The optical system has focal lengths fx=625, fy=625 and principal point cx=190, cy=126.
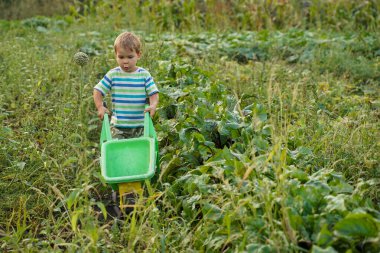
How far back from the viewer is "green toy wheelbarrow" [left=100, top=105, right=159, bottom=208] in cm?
365

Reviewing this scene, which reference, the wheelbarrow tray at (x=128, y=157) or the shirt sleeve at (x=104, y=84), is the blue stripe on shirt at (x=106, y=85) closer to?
the shirt sleeve at (x=104, y=84)

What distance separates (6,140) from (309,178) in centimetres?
231

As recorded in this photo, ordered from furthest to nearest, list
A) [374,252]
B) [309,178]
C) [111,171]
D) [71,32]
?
[71,32]
[111,171]
[309,178]
[374,252]

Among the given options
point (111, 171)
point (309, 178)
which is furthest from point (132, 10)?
point (309, 178)

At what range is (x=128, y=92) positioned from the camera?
14.3ft

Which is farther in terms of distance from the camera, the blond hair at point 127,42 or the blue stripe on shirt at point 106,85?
the blue stripe on shirt at point 106,85

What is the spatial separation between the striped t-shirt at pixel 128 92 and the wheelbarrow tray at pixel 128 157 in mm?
518

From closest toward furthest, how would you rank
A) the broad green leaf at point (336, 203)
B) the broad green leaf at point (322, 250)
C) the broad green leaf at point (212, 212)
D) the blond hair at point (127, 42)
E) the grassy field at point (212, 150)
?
the broad green leaf at point (322, 250), the broad green leaf at point (336, 203), the grassy field at point (212, 150), the broad green leaf at point (212, 212), the blond hair at point (127, 42)

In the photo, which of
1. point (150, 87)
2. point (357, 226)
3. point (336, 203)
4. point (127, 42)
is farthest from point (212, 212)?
point (127, 42)

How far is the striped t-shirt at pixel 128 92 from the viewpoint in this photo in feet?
14.3

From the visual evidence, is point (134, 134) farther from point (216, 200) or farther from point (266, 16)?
point (266, 16)

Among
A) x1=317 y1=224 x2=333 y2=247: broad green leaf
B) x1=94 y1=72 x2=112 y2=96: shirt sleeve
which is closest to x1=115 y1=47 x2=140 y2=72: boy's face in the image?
x1=94 y1=72 x2=112 y2=96: shirt sleeve

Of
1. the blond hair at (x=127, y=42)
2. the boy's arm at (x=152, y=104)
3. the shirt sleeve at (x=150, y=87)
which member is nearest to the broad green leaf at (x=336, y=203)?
the boy's arm at (x=152, y=104)

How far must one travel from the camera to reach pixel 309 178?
320cm
